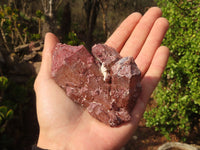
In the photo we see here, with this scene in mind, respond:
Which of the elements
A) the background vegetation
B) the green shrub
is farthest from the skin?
the background vegetation

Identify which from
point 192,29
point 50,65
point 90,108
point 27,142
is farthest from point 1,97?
point 192,29

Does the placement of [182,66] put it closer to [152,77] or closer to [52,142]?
[152,77]

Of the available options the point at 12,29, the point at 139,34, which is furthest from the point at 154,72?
the point at 12,29

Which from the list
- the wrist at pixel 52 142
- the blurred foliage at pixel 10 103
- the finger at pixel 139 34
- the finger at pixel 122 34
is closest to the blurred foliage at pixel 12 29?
the blurred foliage at pixel 10 103

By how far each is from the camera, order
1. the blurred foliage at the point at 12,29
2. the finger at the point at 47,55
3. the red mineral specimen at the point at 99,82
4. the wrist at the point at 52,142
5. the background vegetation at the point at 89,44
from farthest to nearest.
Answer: the blurred foliage at the point at 12,29
the background vegetation at the point at 89,44
the finger at the point at 47,55
the red mineral specimen at the point at 99,82
the wrist at the point at 52,142

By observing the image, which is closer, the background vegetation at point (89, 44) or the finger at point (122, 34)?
the background vegetation at point (89, 44)

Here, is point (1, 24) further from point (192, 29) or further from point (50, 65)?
point (192, 29)

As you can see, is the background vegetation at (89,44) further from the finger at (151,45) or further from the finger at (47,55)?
the finger at (47,55)
